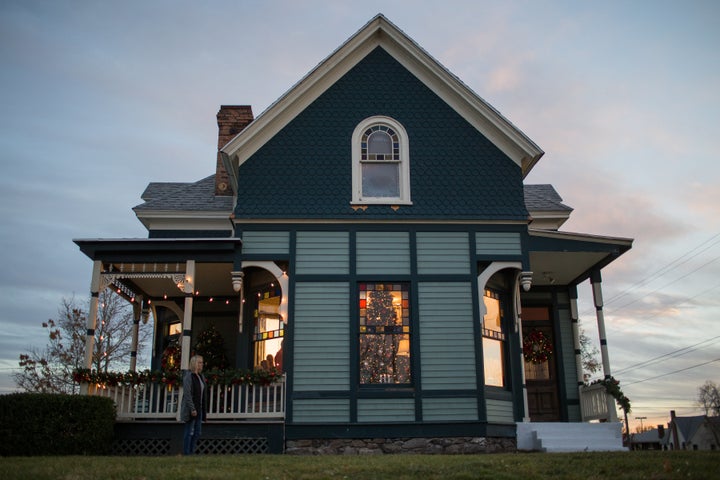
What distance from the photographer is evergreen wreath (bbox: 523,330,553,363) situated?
16.7 m

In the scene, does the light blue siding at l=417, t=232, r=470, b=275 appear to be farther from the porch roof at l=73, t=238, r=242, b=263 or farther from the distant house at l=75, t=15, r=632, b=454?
the porch roof at l=73, t=238, r=242, b=263

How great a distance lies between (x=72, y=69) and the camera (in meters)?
19.0

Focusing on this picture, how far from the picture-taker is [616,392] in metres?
14.1

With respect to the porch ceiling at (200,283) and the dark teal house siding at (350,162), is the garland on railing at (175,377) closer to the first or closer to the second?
the porch ceiling at (200,283)

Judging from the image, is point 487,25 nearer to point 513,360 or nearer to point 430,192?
point 430,192

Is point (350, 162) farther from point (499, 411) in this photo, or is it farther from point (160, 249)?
point (499, 411)

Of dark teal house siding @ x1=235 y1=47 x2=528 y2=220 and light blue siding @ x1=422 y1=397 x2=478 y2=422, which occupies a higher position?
dark teal house siding @ x1=235 y1=47 x2=528 y2=220

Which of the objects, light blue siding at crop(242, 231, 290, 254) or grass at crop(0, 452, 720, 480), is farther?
light blue siding at crop(242, 231, 290, 254)

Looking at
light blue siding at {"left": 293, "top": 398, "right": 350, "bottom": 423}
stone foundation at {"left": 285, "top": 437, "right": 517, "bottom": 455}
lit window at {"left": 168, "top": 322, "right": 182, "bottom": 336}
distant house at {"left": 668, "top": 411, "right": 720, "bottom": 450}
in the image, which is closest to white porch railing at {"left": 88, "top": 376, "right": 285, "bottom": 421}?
light blue siding at {"left": 293, "top": 398, "right": 350, "bottom": 423}

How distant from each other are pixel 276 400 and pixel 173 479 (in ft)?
17.7

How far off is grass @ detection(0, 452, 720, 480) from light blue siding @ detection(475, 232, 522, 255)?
16.9 feet

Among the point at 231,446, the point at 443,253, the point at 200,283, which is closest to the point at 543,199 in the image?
the point at 443,253

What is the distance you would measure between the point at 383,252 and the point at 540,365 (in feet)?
17.4

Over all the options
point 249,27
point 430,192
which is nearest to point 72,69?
point 249,27
